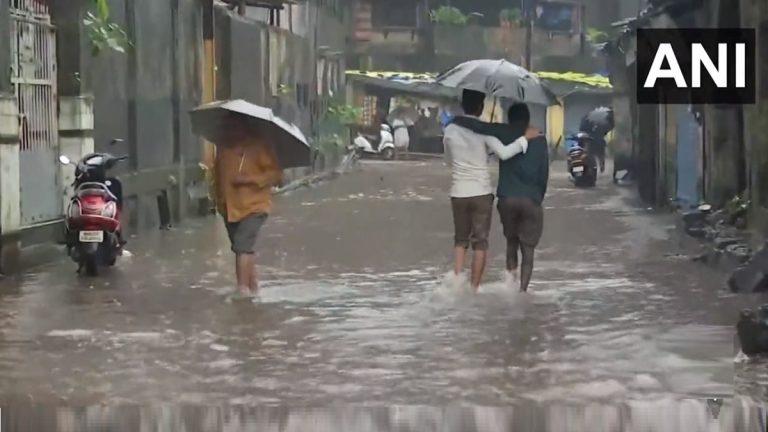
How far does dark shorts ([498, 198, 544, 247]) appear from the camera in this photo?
380 inches

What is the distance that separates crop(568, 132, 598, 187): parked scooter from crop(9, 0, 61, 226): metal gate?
1292 cm

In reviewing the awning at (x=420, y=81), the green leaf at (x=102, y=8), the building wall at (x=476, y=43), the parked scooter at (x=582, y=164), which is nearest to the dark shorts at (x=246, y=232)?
the green leaf at (x=102, y=8)

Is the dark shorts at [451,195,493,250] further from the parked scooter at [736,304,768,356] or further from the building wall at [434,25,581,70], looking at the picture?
the building wall at [434,25,581,70]

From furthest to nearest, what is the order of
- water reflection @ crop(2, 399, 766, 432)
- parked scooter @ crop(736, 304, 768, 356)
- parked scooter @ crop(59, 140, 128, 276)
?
parked scooter @ crop(59, 140, 128, 276) → parked scooter @ crop(736, 304, 768, 356) → water reflection @ crop(2, 399, 766, 432)

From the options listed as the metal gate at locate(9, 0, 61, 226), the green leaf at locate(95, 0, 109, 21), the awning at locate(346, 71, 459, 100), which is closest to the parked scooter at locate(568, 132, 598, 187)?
the awning at locate(346, 71, 459, 100)

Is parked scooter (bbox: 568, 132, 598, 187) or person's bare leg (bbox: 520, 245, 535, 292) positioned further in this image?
parked scooter (bbox: 568, 132, 598, 187)

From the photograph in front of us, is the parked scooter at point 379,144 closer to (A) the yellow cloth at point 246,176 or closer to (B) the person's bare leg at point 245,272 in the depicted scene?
(B) the person's bare leg at point 245,272

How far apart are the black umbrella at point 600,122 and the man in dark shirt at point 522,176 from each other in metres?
17.0

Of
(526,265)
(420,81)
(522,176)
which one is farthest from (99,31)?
(420,81)

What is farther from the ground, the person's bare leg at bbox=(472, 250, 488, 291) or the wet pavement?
the person's bare leg at bbox=(472, 250, 488, 291)

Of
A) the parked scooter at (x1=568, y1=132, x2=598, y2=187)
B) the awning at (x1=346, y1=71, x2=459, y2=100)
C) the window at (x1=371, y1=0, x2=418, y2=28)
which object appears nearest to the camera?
the parked scooter at (x1=568, y1=132, x2=598, y2=187)

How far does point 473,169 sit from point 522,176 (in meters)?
0.36

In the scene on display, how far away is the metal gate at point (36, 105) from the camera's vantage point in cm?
1140

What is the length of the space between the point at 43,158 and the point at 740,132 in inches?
289
